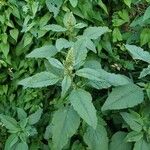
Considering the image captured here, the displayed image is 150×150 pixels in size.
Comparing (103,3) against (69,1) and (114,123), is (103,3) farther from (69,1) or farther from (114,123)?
(114,123)

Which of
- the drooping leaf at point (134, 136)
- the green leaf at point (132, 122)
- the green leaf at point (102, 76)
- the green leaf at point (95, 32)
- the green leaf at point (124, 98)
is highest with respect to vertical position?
the green leaf at point (95, 32)

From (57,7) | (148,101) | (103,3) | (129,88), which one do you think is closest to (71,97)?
(129,88)

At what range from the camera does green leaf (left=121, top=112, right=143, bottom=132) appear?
2.16 meters

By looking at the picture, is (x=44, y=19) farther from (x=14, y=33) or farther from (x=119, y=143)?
→ (x=119, y=143)

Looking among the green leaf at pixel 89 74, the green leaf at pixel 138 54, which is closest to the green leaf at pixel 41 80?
the green leaf at pixel 89 74

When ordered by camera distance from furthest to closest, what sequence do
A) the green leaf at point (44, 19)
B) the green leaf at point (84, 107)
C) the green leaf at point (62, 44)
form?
the green leaf at point (44, 19) < the green leaf at point (62, 44) < the green leaf at point (84, 107)

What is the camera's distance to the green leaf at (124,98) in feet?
7.01

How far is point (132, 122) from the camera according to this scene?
218cm

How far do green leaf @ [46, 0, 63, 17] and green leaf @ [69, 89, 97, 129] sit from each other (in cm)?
79

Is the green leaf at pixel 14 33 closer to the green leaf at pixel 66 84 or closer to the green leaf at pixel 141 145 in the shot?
the green leaf at pixel 66 84

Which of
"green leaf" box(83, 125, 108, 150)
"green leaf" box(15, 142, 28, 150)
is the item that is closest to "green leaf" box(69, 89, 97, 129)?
"green leaf" box(83, 125, 108, 150)

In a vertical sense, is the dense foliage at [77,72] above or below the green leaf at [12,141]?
above

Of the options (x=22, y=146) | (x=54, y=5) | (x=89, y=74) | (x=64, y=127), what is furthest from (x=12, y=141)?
(x=54, y=5)

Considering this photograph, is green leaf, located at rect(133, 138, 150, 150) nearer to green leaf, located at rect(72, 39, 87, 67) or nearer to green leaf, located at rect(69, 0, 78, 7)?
green leaf, located at rect(72, 39, 87, 67)
